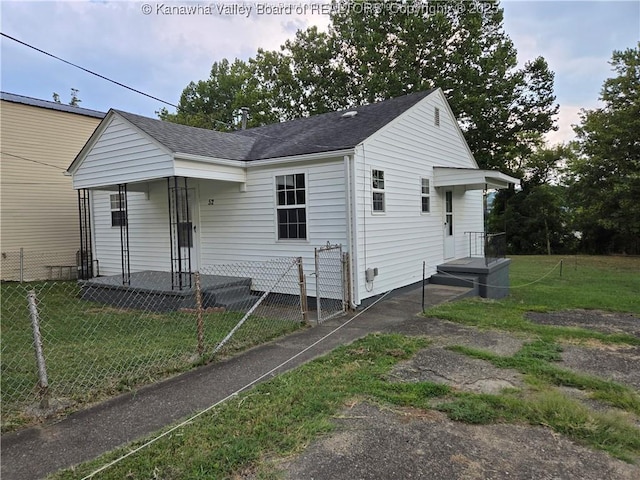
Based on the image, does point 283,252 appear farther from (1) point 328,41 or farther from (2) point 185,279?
(1) point 328,41

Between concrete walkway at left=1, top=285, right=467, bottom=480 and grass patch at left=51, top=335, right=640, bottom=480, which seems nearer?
grass patch at left=51, top=335, right=640, bottom=480

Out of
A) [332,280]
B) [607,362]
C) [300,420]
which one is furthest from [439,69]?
[300,420]

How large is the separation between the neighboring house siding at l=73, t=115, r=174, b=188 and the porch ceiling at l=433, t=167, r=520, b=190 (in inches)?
276

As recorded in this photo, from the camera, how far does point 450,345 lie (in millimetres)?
5445

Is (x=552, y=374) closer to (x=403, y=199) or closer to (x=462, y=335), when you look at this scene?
(x=462, y=335)

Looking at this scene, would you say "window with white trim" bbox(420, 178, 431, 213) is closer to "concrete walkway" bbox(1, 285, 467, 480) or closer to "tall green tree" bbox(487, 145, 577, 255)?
"concrete walkway" bbox(1, 285, 467, 480)

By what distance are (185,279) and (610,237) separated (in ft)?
89.4

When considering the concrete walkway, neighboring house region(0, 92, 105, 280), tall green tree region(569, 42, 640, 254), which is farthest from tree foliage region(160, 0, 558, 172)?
the concrete walkway

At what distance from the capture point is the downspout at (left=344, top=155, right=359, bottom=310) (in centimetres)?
766

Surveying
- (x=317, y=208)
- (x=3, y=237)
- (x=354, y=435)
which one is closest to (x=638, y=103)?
(x=317, y=208)

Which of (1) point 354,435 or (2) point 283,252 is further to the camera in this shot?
(2) point 283,252

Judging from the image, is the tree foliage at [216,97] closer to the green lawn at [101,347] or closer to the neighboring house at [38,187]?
the neighboring house at [38,187]

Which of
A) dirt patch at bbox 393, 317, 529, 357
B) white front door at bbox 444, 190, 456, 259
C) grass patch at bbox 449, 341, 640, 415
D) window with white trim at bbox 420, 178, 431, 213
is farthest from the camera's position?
white front door at bbox 444, 190, 456, 259

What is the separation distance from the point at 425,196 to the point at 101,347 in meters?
8.20
